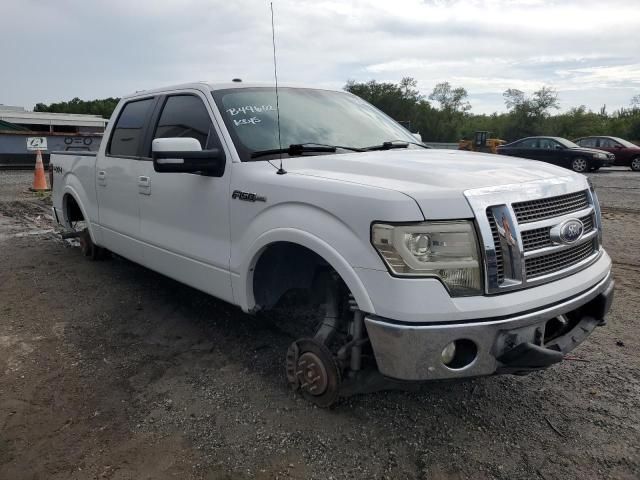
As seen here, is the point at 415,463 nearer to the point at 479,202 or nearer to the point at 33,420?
the point at 479,202

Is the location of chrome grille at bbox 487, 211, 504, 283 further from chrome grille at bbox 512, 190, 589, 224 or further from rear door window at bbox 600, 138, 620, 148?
rear door window at bbox 600, 138, 620, 148

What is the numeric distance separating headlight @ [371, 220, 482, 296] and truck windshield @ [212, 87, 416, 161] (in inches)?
47.5

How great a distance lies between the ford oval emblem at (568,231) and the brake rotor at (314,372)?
50.4 inches

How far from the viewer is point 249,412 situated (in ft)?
9.84

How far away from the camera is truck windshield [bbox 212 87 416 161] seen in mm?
3488

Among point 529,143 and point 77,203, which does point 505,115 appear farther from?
point 77,203

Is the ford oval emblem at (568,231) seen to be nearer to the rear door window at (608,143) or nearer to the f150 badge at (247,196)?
the f150 badge at (247,196)

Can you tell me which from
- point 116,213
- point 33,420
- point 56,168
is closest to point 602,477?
point 33,420

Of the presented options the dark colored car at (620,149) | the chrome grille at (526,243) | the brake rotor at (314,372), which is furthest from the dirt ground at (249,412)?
the dark colored car at (620,149)

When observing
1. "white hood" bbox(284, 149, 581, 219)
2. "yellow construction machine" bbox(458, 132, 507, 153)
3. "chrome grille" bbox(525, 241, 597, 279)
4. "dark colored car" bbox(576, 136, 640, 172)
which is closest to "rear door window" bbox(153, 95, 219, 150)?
"white hood" bbox(284, 149, 581, 219)

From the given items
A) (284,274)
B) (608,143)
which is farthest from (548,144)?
(284,274)

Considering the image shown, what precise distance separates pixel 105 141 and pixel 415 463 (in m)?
4.10

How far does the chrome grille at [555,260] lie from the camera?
8.46ft

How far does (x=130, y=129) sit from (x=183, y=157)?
71.8 inches
